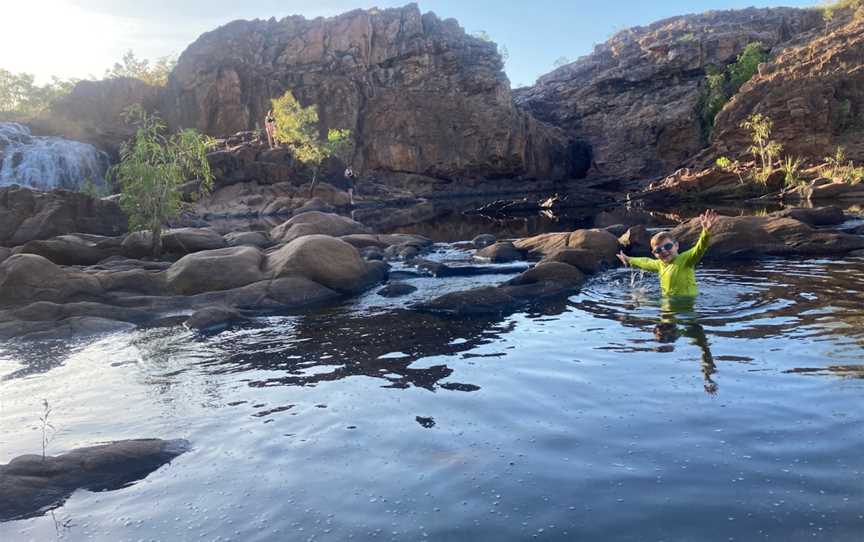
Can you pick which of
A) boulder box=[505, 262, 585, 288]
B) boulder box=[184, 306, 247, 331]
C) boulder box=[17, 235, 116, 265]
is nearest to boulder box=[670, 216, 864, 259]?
boulder box=[505, 262, 585, 288]

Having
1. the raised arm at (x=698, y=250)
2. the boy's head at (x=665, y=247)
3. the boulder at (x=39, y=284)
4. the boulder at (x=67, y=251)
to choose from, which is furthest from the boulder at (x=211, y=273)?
the raised arm at (x=698, y=250)

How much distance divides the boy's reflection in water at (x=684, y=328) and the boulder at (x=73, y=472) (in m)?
5.10

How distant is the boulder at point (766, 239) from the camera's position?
15742 millimetres

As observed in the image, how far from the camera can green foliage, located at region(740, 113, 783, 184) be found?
43.1 m

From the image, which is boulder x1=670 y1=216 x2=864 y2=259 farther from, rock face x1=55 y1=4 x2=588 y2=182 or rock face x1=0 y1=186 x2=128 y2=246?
rock face x1=55 y1=4 x2=588 y2=182

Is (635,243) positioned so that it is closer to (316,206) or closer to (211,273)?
(211,273)

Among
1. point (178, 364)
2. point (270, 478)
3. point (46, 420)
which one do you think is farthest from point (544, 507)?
point (178, 364)

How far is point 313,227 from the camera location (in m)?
21.4

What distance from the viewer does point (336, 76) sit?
3164 inches

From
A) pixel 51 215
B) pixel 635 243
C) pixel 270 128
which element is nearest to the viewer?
pixel 635 243

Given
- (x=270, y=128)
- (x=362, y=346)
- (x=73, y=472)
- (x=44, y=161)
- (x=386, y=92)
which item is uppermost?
(x=386, y=92)

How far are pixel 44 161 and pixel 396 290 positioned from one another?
140 ft

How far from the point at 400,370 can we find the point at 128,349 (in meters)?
4.40

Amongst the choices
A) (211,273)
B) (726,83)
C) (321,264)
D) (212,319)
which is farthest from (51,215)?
(726,83)
